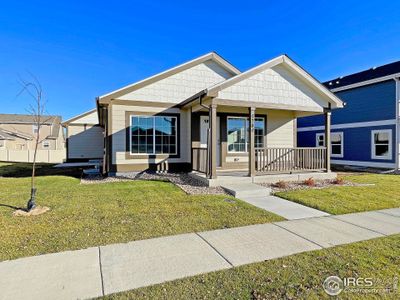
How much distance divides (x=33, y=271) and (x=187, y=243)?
6.73ft

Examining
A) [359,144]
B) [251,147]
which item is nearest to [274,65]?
[251,147]

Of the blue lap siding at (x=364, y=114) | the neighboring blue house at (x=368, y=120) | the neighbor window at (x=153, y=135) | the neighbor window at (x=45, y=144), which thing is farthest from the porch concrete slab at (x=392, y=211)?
the neighbor window at (x=45, y=144)

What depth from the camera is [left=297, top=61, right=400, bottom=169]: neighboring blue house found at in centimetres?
1375

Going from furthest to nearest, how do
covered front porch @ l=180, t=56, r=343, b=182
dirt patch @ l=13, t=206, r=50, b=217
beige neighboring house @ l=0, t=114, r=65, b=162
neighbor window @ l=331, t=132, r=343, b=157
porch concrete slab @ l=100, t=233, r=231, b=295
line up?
beige neighboring house @ l=0, t=114, r=65, b=162 < neighbor window @ l=331, t=132, r=343, b=157 < covered front porch @ l=180, t=56, r=343, b=182 < dirt patch @ l=13, t=206, r=50, b=217 < porch concrete slab @ l=100, t=233, r=231, b=295

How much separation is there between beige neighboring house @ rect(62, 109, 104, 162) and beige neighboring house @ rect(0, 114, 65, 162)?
2.32 meters

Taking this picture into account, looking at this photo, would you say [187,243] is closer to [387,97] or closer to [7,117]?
[387,97]

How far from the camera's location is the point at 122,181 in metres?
9.34

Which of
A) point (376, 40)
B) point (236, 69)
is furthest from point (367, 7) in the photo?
point (236, 69)

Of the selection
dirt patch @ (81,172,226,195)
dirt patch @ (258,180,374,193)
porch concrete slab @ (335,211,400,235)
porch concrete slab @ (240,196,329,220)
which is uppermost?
dirt patch @ (81,172,226,195)

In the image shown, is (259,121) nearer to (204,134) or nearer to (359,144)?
(204,134)

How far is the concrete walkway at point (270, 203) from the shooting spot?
535 centimetres

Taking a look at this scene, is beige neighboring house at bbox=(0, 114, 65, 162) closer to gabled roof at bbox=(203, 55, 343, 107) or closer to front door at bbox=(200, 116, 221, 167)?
front door at bbox=(200, 116, 221, 167)

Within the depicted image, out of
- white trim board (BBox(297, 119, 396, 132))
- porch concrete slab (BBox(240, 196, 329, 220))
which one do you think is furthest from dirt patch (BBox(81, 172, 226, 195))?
white trim board (BBox(297, 119, 396, 132))

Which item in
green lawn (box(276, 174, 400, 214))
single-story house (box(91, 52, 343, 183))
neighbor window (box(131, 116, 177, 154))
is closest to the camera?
green lawn (box(276, 174, 400, 214))
